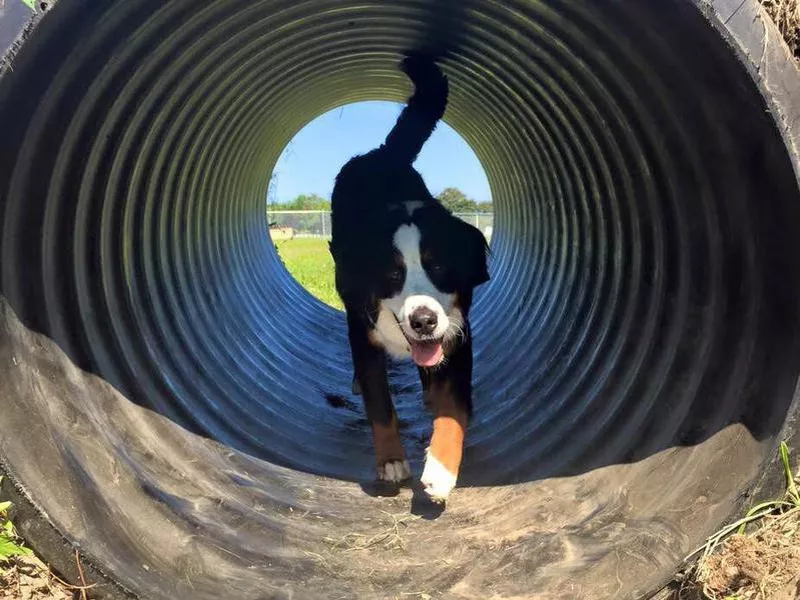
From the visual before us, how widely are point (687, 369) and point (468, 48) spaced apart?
266 cm

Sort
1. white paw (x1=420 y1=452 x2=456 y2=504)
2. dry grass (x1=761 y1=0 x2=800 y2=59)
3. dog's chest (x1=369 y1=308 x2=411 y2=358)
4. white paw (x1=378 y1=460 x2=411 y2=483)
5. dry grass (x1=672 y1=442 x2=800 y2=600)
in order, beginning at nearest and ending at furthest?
1. dry grass (x1=672 y1=442 x2=800 y2=600)
2. dry grass (x1=761 y1=0 x2=800 y2=59)
3. white paw (x1=420 y1=452 x2=456 y2=504)
4. white paw (x1=378 y1=460 x2=411 y2=483)
5. dog's chest (x1=369 y1=308 x2=411 y2=358)

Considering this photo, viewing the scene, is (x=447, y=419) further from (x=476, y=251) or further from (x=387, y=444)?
(x=476, y=251)

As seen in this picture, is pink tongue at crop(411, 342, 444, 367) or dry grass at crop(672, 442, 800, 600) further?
pink tongue at crop(411, 342, 444, 367)

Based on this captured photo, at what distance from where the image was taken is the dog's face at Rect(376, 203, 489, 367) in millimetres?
3453

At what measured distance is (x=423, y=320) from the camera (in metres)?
3.36

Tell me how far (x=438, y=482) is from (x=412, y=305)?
76cm

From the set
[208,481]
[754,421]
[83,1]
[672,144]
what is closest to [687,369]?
[754,421]

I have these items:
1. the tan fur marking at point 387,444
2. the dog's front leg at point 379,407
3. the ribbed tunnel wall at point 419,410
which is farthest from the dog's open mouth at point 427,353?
the ribbed tunnel wall at point 419,410

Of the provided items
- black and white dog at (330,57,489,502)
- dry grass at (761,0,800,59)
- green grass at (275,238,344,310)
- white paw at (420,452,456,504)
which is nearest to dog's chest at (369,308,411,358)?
black and white dog at (330,57,489,502)

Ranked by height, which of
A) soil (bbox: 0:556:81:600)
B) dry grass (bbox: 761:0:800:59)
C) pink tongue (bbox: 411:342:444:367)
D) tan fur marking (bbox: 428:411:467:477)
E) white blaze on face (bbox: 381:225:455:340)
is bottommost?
soil (bbox: 0:556:81:600)

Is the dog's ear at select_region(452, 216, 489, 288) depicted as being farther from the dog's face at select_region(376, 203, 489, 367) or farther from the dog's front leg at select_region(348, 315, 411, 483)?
the dog's front leg at select_region(348, 315, 411, 483)

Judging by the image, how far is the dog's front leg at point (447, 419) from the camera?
3229mm

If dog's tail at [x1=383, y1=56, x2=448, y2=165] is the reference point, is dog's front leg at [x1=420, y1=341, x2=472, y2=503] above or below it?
below

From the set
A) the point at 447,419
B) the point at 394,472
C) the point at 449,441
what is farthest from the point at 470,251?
the point at 394,472
